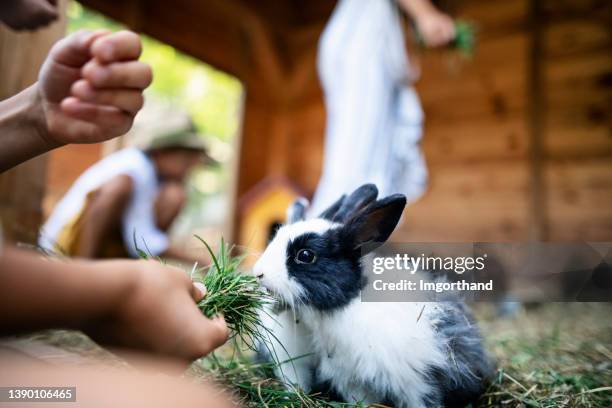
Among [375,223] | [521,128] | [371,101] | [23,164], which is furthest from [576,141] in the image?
[23,164]

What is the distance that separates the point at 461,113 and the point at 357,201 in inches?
202

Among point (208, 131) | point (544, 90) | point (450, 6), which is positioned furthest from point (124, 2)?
point (208, 131)

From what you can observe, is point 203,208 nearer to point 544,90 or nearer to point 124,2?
point 124,2

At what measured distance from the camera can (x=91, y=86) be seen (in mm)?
1094

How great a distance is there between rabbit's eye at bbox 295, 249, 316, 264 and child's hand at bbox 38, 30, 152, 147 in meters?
0.53

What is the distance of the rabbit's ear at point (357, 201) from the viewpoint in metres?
1.46

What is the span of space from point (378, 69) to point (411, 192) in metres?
0.75

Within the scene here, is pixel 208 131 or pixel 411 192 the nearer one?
pixel 411 192

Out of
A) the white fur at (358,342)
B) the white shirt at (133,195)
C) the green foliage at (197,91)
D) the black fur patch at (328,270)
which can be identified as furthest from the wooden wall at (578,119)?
the green foliage at (197,91)

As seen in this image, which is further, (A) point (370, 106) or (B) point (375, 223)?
(A) point (370, 106)

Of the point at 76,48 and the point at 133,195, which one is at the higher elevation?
the point at 76,48

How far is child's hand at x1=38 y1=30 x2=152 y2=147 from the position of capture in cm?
105

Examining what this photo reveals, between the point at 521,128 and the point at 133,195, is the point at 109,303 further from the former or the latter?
the point at 521,128

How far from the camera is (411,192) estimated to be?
3.09 m
